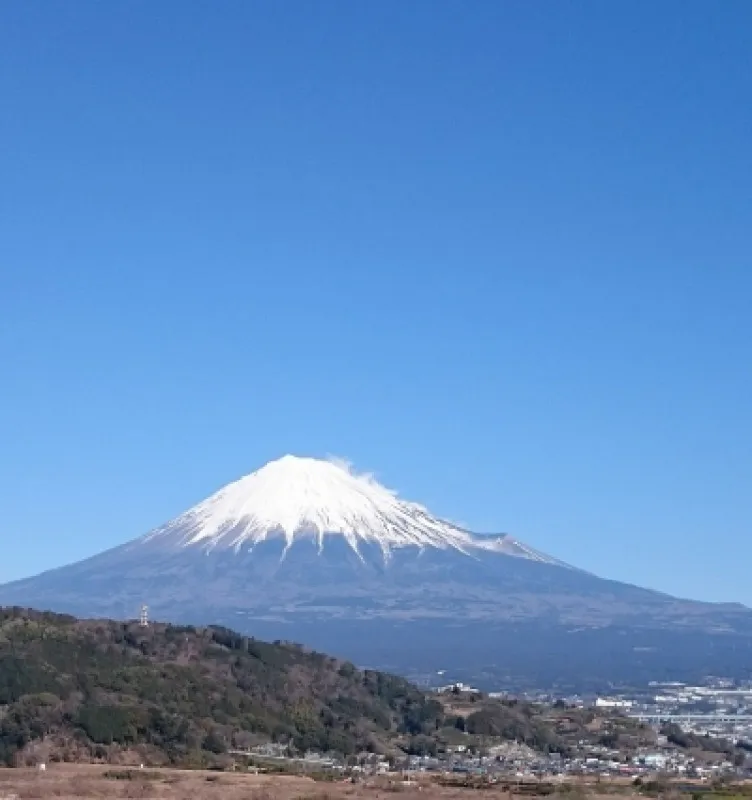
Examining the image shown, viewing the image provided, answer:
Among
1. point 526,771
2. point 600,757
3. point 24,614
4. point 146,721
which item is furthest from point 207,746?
point 24,614

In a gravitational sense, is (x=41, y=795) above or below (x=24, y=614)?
below

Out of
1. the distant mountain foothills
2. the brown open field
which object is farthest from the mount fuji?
the brown open field

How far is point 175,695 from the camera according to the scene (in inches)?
2672

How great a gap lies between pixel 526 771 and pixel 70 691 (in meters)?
17.9

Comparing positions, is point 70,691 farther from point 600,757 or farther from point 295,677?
point 600,757

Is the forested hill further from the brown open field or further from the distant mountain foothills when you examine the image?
the brown open field

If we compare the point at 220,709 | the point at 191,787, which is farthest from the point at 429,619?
the point at 191,787

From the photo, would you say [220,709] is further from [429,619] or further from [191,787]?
[429,619]

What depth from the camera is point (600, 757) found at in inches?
2650

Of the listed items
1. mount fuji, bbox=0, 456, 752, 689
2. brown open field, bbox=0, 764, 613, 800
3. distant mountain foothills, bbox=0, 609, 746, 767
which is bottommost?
brown open field, bbox=0, 764, 613, 800

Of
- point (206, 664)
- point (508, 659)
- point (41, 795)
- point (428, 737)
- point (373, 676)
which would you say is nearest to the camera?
point (41, 795)

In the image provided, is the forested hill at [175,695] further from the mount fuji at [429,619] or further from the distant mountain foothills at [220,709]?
the mount fuji at [429,619]

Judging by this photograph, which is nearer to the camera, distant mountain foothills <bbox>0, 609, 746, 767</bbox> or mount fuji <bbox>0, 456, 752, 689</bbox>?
distant mountain foothills <bbox>0, 609, 746, 767</bbox>

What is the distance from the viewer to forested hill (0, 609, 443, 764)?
61.1m
